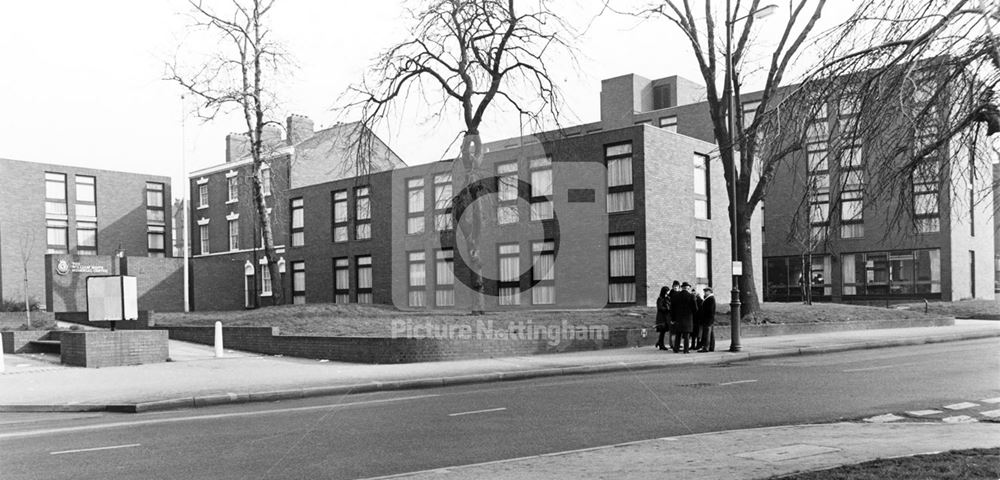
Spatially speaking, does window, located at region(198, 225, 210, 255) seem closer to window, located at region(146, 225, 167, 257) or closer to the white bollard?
window, located at region(146, 225, 167, 257)

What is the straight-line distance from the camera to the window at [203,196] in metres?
52.5

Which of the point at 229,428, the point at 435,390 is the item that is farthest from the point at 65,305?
the point at 229,428

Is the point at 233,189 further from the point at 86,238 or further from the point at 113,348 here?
the point at 113,348

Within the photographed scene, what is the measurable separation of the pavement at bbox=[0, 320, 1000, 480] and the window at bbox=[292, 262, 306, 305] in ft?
66.0

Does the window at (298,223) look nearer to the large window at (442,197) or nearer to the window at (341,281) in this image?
the window at (341,281)

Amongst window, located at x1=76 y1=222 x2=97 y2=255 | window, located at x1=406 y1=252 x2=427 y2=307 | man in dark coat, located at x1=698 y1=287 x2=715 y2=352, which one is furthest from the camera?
window, located at x1=76 y1=222 x2=97 y2=255

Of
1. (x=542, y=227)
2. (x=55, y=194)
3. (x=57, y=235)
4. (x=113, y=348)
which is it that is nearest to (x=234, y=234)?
(x=57, y=235)

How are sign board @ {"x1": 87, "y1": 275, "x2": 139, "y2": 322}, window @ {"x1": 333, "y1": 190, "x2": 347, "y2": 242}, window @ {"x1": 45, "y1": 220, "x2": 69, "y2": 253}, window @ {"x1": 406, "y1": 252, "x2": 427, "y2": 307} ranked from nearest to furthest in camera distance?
sign board @ {"x1": 87, "y1": 275, "x2": 139, "y2": 322} < window @ {"x1": 406, "y1": 252, "x2": 427, "y2": 307} < window @ {"x1": 333, "y1": 190, "x2": 347, "y2": 242} < window @ {"x1": 45, "y1": 220, "x2": 69, "y2": 253}

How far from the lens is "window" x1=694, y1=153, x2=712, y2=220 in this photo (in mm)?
33688

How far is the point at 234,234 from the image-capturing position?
49.4m

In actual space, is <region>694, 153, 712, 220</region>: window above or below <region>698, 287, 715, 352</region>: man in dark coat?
above

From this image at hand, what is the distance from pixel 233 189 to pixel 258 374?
1397 inches

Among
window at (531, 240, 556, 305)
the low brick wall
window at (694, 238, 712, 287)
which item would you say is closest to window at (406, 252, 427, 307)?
window at (531, 240, 556, 305)

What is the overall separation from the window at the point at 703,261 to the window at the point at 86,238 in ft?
136
